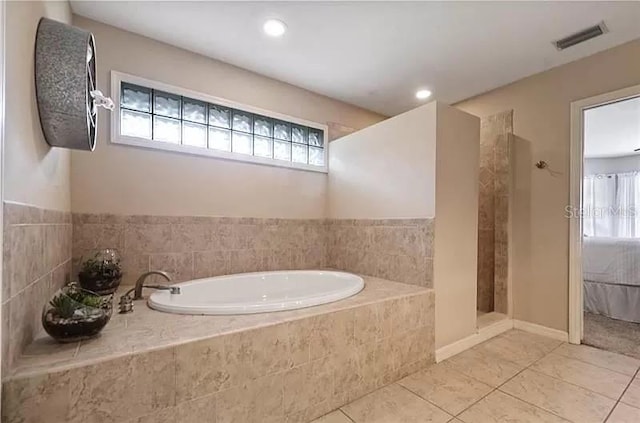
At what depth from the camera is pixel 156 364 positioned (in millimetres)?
1133

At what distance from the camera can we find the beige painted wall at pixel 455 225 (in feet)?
7.07

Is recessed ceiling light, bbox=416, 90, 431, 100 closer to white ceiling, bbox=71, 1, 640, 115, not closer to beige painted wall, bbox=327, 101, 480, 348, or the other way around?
white ceiling, bbox=71, 1, 640, 115

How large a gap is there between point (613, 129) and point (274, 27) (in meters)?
4.78

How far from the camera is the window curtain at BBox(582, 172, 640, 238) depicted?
4777 mm

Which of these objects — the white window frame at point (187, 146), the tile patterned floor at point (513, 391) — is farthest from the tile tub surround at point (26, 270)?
the tile patterned floor at point (513, 391)

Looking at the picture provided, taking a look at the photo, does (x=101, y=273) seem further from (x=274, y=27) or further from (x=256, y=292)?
(x=274, y=27)

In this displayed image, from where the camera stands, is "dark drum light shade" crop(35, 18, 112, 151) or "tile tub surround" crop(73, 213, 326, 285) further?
"tile tub surround" crop(73, 213, 326, 285)

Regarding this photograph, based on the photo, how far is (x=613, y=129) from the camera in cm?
394

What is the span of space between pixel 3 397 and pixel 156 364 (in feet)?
1.38

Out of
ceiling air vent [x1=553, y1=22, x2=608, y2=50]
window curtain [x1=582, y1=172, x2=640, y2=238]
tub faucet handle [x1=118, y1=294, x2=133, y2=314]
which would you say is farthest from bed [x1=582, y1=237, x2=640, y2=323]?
tub faucet handle [x1=118, y1=294, x2=133, y2=314]

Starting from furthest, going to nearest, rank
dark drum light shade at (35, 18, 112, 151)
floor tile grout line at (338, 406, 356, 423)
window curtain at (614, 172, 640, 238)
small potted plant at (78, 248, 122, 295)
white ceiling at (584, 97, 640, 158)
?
window curtain at (614, 172, 640, 238) < white ceiling at (584, 97, 640, 158) < small potted plant at (78, 248, 122, 295) < floor tile grout line at (338, 406, 356, 423) < dark drum light shade at (35, 18, 112, 151)

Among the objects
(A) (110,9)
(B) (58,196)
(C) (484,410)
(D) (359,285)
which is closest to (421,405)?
(C) (484,410)

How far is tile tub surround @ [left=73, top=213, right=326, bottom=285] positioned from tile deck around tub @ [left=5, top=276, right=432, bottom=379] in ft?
1.65

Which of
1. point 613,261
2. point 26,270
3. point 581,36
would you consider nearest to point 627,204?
point 613,261
